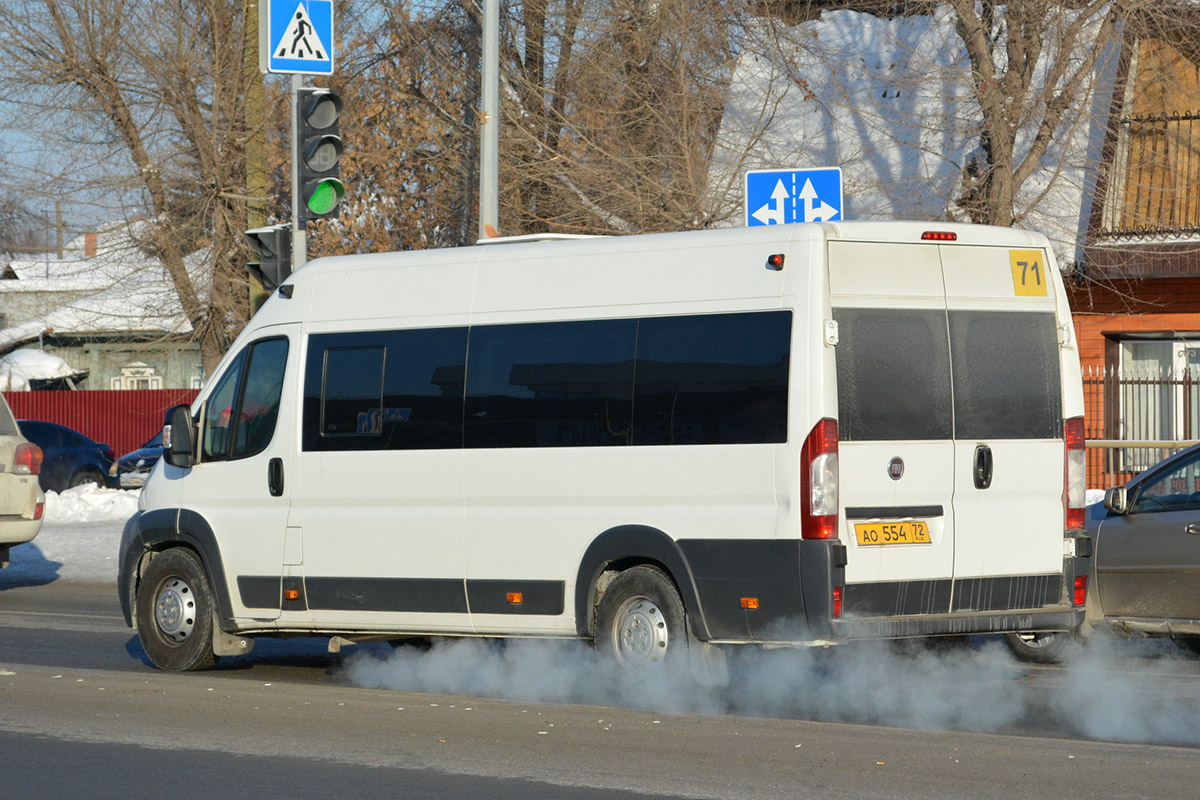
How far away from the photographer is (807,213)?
12539 millimetres

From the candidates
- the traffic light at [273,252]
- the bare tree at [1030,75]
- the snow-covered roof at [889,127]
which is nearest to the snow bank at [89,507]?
the traffic light at [273,252]

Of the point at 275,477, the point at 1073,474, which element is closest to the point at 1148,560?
the point at 1073,474

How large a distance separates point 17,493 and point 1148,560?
10374mm

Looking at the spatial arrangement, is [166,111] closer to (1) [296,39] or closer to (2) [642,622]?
(1) [296,39]

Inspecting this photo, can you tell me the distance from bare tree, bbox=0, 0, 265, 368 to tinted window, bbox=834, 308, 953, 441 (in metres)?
17.2

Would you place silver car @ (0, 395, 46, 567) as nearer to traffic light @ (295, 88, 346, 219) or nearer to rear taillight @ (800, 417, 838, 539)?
traffic light @ (295, 88, 346, 219)

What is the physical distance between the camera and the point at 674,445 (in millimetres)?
8141

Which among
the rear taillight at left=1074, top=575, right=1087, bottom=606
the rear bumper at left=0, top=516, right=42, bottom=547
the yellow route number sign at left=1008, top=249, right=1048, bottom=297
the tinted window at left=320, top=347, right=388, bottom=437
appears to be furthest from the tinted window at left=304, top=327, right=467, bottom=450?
the rear bumper at left=0, top=516, right=42, bottom=547

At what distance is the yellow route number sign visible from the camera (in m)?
8.54

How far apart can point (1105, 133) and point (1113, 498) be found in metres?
9.29

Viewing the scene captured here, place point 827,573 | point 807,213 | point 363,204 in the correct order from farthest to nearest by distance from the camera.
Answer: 1. point 363,204
2. point 807,213
3. point 827,573

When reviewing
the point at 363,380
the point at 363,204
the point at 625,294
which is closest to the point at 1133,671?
the point at 625,294

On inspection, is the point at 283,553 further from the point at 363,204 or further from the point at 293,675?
the point at 363,204

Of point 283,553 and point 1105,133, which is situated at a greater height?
point 1105,133
